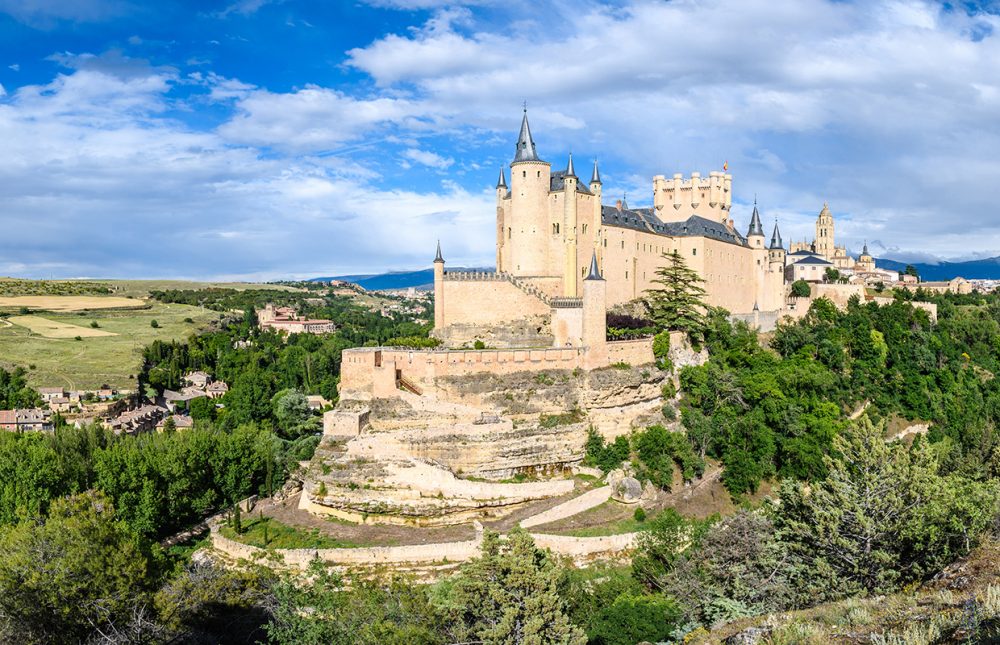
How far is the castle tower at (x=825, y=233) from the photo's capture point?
332ft

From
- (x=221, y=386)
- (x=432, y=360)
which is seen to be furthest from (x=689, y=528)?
(x=221, y=386)

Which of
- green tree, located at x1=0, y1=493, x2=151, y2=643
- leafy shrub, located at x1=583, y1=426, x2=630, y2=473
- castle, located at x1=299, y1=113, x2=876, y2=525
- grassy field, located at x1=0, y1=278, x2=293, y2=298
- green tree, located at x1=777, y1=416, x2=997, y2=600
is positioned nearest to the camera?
green tree, located at x1=777, y1=416, x2=997, y2=600

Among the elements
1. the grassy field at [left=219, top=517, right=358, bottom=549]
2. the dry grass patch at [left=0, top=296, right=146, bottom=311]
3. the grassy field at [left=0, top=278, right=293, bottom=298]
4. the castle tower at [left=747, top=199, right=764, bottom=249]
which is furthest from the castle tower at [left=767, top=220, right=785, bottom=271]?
the grassy field at [left=0, top=278, right=293, bottom=298]

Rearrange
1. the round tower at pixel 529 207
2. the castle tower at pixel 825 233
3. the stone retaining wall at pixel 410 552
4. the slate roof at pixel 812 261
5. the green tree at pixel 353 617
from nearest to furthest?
the green tree at pixel 353 617 < the stone retaining wall at pixel 410 552 < the round tower at pixel 529 207 < the slate roof at pixel 812 261 < the castle tower at pixel 825 233

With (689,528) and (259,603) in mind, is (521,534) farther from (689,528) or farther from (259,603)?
(689,528)

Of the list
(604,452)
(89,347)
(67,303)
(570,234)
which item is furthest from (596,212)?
(67,303)

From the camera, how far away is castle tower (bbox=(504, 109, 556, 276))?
47.1 m

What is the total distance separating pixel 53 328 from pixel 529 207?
67383 millimetres

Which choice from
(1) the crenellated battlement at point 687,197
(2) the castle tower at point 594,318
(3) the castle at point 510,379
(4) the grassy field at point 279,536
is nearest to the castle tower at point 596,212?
(3) the castle at point 510,379

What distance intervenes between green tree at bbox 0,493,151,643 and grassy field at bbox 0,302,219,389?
2047 inches

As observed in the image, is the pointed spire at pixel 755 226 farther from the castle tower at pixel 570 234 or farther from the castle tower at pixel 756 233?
the castle tower at pixel 570 234

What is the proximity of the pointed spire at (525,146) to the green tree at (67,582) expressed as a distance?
1284 inches

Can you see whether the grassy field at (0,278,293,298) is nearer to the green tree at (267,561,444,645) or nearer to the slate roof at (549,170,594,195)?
the slate roof at (549,170,594,195)

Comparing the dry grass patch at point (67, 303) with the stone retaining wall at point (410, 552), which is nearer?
the stone retaining wall at point (410, 552)
